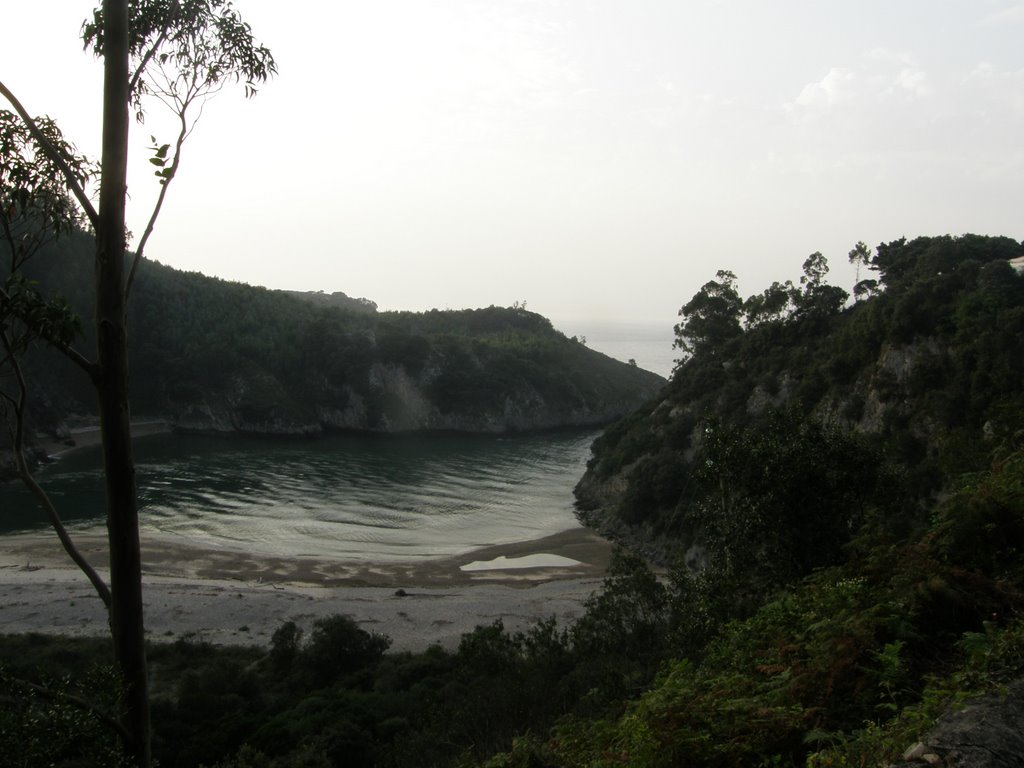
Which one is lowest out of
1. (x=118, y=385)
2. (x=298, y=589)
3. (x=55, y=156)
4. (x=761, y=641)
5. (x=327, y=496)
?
(x=298, y=589)

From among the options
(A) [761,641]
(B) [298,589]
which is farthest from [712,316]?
(A) [761,641]

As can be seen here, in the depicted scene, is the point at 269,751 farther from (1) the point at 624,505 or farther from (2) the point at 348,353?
(2) the point at 348,353

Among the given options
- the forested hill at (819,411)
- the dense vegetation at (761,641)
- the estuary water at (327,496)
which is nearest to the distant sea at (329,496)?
the estuary water at (327,496)

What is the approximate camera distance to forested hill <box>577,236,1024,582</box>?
13.5 m

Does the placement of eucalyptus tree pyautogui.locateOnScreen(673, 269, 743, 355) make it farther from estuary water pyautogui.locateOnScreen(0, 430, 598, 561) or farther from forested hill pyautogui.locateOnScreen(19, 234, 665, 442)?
forested hill pyautogui.locateOnScreen(19, 234, 665, 442)

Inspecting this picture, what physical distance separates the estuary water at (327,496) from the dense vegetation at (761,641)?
17.0m

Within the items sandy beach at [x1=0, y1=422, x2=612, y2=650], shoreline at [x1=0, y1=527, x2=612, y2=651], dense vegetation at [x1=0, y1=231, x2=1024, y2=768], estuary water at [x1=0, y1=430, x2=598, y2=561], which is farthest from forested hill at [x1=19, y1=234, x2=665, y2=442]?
dense vegetation at [x1=0, y1=231, x2=1024, y2=768]

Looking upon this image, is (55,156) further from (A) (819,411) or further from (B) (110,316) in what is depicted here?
(A) (819,411)

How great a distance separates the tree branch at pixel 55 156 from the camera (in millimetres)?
4785

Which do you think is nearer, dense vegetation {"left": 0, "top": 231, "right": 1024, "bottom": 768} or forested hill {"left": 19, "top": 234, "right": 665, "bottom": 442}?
dense vegetation {"left": 0, "top": 231, "right": 1024, "bottom": 768}

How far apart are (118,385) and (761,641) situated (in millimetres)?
6573

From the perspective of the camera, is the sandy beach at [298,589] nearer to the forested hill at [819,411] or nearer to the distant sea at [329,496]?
the distant sea at [329,496]

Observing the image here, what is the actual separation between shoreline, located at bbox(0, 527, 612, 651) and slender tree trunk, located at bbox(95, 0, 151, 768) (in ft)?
75.1

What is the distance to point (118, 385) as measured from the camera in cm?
492
